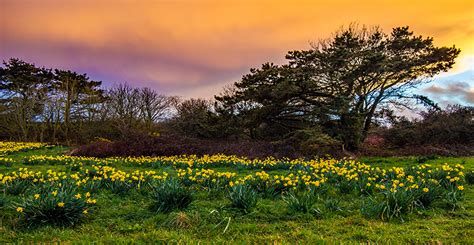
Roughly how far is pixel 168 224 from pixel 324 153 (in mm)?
11878

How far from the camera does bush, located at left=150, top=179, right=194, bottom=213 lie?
4.80 meters

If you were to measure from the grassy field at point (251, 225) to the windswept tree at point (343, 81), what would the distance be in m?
12.1

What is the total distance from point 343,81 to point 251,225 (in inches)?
609

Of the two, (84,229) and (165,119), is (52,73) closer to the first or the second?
(165,119)

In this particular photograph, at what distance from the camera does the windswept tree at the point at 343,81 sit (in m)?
17.0

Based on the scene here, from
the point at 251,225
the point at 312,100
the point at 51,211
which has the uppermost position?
the point at 312,100

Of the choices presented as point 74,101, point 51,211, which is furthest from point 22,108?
point 51,211

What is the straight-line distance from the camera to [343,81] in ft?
58.2

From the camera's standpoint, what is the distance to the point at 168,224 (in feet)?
13.6

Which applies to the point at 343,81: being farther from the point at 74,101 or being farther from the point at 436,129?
the point at 74,101

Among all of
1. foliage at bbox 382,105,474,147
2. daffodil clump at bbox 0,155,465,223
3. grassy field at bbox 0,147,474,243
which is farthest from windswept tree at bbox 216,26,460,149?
grassy field at bbox 0,147,474,243

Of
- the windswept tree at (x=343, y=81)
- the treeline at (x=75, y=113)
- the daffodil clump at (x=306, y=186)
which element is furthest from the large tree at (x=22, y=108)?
the daffodil clump at (x=306, y=186)

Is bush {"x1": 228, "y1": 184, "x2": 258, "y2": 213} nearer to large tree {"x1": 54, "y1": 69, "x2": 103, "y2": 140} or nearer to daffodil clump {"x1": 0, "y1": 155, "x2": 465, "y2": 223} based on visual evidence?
daffodil clump {"x1": 0, "y1": 155, "x2": 465, "y2": 223}

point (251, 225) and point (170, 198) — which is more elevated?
point (170, 198)
